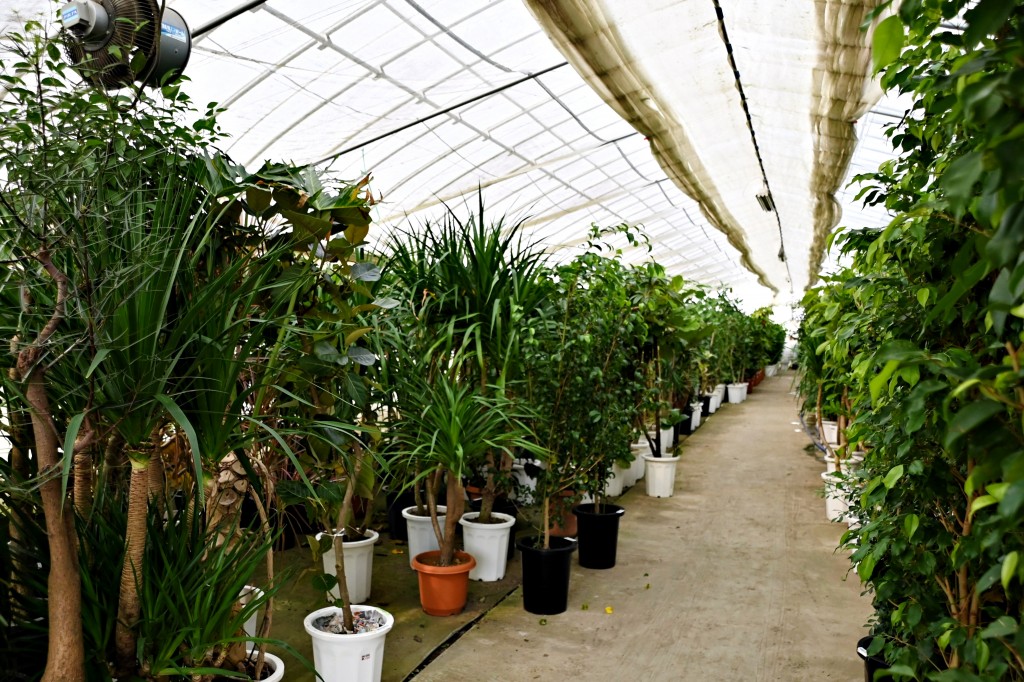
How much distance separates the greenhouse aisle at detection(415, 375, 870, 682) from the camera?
2837 millimetres

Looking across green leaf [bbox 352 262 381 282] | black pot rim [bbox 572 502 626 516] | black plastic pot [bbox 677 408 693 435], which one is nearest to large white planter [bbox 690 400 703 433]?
black plastic pot [bbox 677 408 693 435]

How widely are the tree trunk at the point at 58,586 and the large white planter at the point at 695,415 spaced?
8.02 m

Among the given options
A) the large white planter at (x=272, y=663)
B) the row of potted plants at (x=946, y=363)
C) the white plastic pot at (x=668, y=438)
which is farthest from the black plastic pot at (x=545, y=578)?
the white plastic pot at (x=668, y=438)

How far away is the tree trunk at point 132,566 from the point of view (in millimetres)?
1549

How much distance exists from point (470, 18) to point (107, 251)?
512 centimetres

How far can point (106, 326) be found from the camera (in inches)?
56.1

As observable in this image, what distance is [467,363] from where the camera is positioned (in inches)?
141

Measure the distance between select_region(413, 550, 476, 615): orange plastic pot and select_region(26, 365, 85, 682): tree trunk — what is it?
1.91 metres

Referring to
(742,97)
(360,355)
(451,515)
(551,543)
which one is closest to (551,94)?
(742,97)

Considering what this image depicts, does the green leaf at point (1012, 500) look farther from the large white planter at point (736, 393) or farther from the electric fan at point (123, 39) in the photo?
the large white planter at point (736, 393)

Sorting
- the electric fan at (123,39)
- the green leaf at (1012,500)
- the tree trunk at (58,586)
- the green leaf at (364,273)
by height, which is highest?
the electric fan at (123,39)

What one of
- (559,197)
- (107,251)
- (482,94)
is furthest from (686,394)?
(107,251)

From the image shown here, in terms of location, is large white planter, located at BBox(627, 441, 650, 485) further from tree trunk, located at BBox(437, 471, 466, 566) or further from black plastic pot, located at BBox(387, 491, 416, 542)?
tree trunk, located at BBox(437, 471, 466, 566)

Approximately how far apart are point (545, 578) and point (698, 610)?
2.51ft
